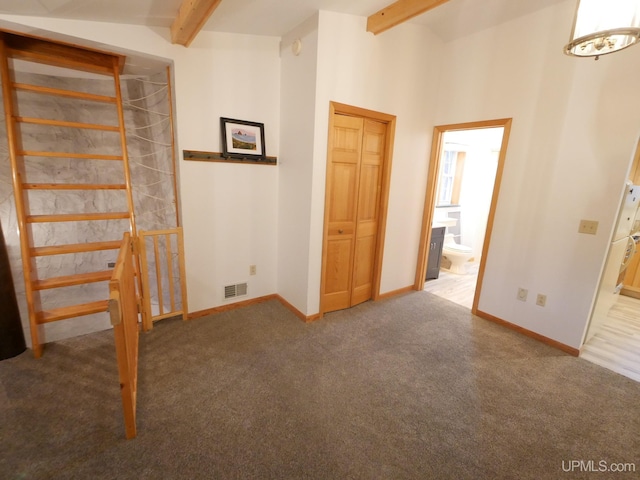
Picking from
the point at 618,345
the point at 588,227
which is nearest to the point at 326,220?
the point at 588,227

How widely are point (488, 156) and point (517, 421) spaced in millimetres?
4322

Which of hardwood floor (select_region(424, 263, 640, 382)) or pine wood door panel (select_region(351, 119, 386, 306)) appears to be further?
pine wood door panel (select_region(351, 119, 386, 306))

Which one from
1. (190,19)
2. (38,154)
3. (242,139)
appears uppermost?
(190,19)

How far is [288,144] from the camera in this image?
274 centimetres

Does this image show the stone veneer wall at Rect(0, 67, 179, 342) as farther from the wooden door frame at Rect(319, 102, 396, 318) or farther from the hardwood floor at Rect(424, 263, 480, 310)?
the hardwood floor at Rect(424, 263, 480, 310)

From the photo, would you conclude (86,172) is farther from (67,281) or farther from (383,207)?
(383,207)

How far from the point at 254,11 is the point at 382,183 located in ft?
5.98

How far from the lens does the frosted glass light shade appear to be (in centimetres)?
114

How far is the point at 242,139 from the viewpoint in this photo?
8.69 ft

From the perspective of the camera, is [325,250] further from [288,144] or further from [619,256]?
[619,256]

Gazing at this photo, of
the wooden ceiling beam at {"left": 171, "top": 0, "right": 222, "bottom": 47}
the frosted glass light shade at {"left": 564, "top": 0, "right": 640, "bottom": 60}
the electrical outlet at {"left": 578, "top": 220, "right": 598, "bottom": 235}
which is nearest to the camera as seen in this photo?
the frosted glass light shade at {"left": 564, "top": 0, "right": 640, "bottom": 60}

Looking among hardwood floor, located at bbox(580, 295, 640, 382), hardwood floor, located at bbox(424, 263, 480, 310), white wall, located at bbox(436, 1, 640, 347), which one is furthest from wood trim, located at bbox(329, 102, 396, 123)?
hardwood floor, located at bbox(580, 295, 640, 382)

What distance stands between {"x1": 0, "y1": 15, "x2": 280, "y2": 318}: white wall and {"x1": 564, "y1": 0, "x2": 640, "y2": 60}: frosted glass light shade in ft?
7.32

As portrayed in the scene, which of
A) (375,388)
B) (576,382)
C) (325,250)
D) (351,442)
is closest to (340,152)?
(325,250)
